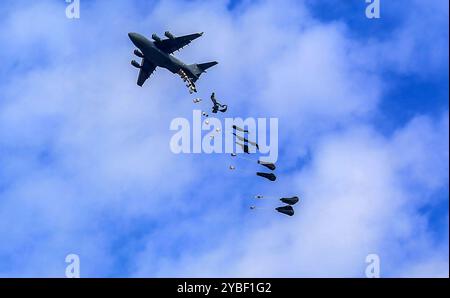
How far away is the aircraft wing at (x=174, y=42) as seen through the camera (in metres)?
119

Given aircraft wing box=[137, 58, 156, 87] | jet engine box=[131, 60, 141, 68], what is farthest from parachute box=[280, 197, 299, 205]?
jet engine box=[131, 60, 141, 68]

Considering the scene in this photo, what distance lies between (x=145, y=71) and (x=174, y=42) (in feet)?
46.4

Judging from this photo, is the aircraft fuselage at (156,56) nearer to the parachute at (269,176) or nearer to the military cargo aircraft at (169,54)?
the military cargo aircraft at (169,54)

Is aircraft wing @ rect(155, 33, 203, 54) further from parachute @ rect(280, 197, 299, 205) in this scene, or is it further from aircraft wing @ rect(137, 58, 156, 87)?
parachute @ rect(280, 197, 299, 205)

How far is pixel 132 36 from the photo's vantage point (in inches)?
4619

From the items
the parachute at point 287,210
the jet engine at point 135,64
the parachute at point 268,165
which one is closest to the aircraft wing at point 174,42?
the jet engine at point 135,64

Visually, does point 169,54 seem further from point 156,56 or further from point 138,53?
point 138,53

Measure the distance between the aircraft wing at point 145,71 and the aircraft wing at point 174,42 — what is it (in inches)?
407

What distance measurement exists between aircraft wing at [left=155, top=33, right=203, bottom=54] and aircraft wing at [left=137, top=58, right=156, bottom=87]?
10344 mm
